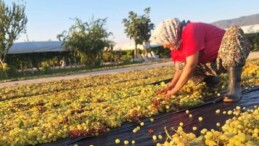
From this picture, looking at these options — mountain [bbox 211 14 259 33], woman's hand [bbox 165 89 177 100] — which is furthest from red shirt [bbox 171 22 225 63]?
mountain [bbox 211 14 259 33]

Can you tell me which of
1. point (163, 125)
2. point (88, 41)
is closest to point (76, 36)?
point (88, 41)

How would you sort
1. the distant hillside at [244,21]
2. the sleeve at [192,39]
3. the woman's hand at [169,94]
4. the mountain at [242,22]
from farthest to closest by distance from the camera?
the distant hillside at [244,21] → the mountain at [242,22] → the woman's hand at [169,94] → the sleeve at [192,39]

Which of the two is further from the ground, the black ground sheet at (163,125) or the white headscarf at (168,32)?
the white headscarf at (168,32)

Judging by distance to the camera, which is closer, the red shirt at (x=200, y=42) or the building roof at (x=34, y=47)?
the red shirt at (x=200, y=42)

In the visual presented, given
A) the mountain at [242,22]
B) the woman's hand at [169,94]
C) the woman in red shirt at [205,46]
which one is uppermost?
the mountain at [242,22]

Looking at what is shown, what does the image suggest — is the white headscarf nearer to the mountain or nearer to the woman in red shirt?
the woman in red shirt

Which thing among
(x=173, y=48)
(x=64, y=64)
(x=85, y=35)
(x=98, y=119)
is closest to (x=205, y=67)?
(x=173, y=48)

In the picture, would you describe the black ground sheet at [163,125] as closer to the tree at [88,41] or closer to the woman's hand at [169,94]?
the woman's hand at [169,94]

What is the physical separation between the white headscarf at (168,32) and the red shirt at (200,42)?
14cm

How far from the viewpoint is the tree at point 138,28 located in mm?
55869

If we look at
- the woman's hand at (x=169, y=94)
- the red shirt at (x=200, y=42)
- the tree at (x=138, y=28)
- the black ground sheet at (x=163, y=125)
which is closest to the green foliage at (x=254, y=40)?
the tree at (x=138, y=28)

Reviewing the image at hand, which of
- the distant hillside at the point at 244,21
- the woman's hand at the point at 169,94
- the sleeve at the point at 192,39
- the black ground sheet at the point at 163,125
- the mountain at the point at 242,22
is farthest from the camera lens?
the distant hillside at the point at 244,21

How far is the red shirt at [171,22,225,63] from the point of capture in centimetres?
647

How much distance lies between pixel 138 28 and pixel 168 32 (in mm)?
50081
